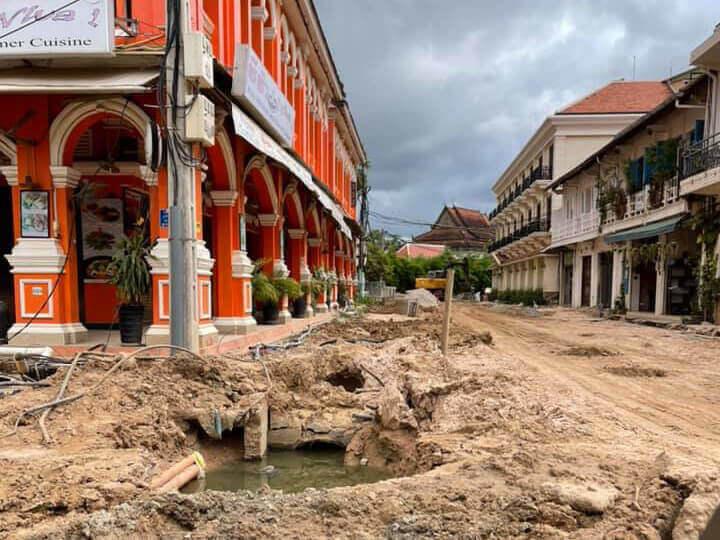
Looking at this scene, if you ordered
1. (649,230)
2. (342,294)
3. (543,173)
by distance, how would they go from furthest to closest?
(543,173) < (342,294) < (649,230)

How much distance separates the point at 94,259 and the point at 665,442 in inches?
379

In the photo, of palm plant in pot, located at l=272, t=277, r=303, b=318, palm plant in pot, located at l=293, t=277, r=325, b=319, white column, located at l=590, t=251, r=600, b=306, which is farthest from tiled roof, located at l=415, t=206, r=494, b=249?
palm plant in pot, located at l=272, t=277, r=303, b=318

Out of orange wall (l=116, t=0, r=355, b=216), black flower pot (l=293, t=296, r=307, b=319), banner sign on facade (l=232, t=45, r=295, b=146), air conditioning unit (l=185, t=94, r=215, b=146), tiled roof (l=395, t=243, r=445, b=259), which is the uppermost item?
orange wall (l=116, t=0, r=355, b=216)

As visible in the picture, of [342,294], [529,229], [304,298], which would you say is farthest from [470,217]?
[304,298]

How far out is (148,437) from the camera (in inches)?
172

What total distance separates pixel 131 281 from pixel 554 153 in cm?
2672

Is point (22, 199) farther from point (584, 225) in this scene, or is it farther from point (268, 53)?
point (584, 225)

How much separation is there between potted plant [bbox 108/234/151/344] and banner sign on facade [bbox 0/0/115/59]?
2.70m

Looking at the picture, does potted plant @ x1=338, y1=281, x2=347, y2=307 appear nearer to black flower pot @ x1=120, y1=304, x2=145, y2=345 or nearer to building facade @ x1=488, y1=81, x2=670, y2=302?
black flower pot @ x1=120, y1=304, x2=145, y2=345

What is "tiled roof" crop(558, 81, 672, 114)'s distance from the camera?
25797 mm

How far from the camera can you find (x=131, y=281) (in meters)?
6.68

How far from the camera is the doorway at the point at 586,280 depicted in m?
23.0

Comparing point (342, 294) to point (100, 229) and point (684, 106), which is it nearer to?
point (100, 229)

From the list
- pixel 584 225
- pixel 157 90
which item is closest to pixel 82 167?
pixel 157 90
